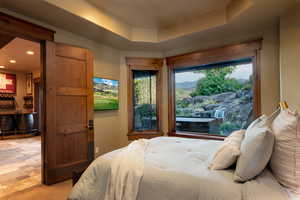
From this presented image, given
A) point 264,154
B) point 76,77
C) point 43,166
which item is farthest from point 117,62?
point 264,154

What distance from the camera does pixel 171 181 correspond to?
1323mm

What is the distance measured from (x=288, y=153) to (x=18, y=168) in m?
4.28

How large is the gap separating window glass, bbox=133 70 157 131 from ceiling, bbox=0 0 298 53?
0.80 m

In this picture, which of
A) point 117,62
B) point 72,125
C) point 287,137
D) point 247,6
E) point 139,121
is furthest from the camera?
point 139,121

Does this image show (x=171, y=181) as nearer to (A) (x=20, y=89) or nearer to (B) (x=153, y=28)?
(B) (x=153, y=28)

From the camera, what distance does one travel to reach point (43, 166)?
2.69 meters

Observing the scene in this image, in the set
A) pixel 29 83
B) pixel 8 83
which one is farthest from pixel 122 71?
pixel 8 83

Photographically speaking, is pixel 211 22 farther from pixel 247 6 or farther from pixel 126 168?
pixel 126 168

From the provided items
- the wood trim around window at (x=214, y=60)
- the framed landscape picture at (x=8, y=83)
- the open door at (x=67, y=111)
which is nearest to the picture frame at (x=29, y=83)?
the framed landscape picture at (x=8, y=83)

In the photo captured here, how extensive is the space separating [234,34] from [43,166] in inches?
158


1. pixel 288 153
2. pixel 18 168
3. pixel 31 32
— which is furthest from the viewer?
pixel 18 168

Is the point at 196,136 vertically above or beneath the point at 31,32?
beneath

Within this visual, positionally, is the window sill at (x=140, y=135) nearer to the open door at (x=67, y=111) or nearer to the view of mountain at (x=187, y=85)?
the open door at (x=67, y=111)

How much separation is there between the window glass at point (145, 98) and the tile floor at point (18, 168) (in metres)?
2.32
